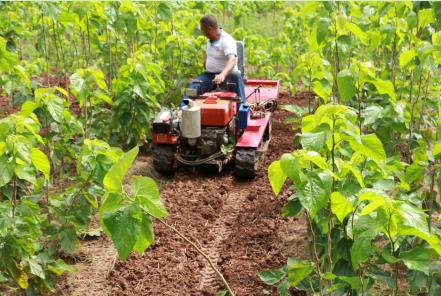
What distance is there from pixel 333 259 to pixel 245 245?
1910mm

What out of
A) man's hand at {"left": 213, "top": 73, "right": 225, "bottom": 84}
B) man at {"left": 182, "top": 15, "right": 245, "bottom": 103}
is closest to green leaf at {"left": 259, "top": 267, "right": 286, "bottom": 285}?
man's hand at {"left": 213, "top": 73, "right": 225, "bottom": 84}

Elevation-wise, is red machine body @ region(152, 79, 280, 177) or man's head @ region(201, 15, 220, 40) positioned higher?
man's head @ region(201, 15, 220, 40)

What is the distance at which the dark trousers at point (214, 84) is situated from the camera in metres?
7.96

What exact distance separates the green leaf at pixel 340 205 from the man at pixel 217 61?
4.85m

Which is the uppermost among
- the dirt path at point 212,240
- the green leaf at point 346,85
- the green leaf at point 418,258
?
the green leaf at point 346,85

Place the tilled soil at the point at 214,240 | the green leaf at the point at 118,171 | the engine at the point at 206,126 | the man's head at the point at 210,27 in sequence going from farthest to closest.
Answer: the man's head at the point at 210,27, the engine at the point at 206,126, the tilled soil at the point at 214,240, the green leaf at the point at 118,171

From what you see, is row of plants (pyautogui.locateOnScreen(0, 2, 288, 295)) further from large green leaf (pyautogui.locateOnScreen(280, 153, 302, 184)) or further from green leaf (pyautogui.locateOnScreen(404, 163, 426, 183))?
green leaf (pyautogui.locateOnScreen(404, 163, 426, 183))

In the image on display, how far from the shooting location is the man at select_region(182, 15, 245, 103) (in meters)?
7.96

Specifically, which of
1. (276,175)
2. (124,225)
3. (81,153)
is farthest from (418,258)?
(81,153)

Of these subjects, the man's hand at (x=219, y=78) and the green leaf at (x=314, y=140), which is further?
the man's hand at (x=219, y=78)

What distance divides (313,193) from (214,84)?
5.41 m

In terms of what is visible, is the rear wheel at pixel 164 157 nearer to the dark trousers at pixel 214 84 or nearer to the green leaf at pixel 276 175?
the dark trousers at pixel 214 84

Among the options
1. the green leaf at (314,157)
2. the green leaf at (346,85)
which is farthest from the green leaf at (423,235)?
the green leaf at (346,85)

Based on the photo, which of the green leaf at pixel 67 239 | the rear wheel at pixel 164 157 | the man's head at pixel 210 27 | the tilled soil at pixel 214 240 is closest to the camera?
the green leaf at pixel 67 239
